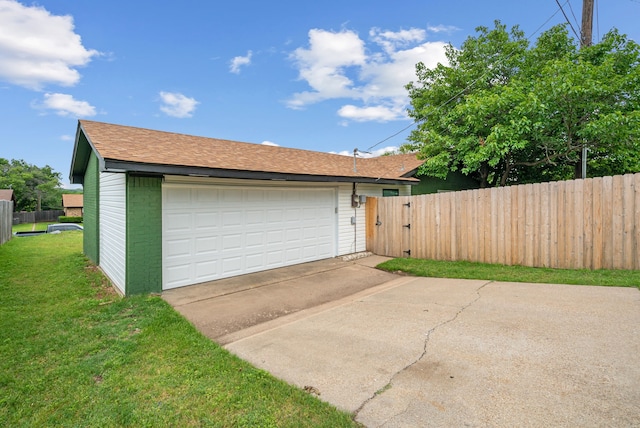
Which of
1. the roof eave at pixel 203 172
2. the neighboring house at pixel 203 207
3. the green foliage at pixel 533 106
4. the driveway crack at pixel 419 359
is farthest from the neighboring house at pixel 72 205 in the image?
the driveway crack at pixel 419 359

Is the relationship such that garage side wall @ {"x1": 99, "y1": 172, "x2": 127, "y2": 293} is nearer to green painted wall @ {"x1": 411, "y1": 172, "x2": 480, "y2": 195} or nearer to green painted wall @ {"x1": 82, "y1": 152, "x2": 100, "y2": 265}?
green painted wall @ {"x1": 82, "y1": 152, "x2": 100, "y2": 265}

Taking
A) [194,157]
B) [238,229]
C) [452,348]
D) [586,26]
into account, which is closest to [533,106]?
[586,26]

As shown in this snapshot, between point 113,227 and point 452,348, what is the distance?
6996mm

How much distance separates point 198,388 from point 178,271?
3939mm

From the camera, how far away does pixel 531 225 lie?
6.82m

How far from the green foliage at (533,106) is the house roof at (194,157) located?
268 cm

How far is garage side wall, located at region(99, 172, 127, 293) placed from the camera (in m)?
5.95

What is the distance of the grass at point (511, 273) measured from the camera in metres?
5.48

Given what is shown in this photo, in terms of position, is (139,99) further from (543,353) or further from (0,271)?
(543,353)

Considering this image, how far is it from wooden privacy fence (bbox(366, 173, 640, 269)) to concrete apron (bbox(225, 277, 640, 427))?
1515mm

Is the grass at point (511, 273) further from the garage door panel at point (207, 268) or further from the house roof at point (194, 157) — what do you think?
the garage door panel at point (207, 268)

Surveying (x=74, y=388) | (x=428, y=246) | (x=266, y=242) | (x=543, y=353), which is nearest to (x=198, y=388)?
(x=74, y=388)

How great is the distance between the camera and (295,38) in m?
12.9

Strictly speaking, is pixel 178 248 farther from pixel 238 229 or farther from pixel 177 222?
pixel 238 229
